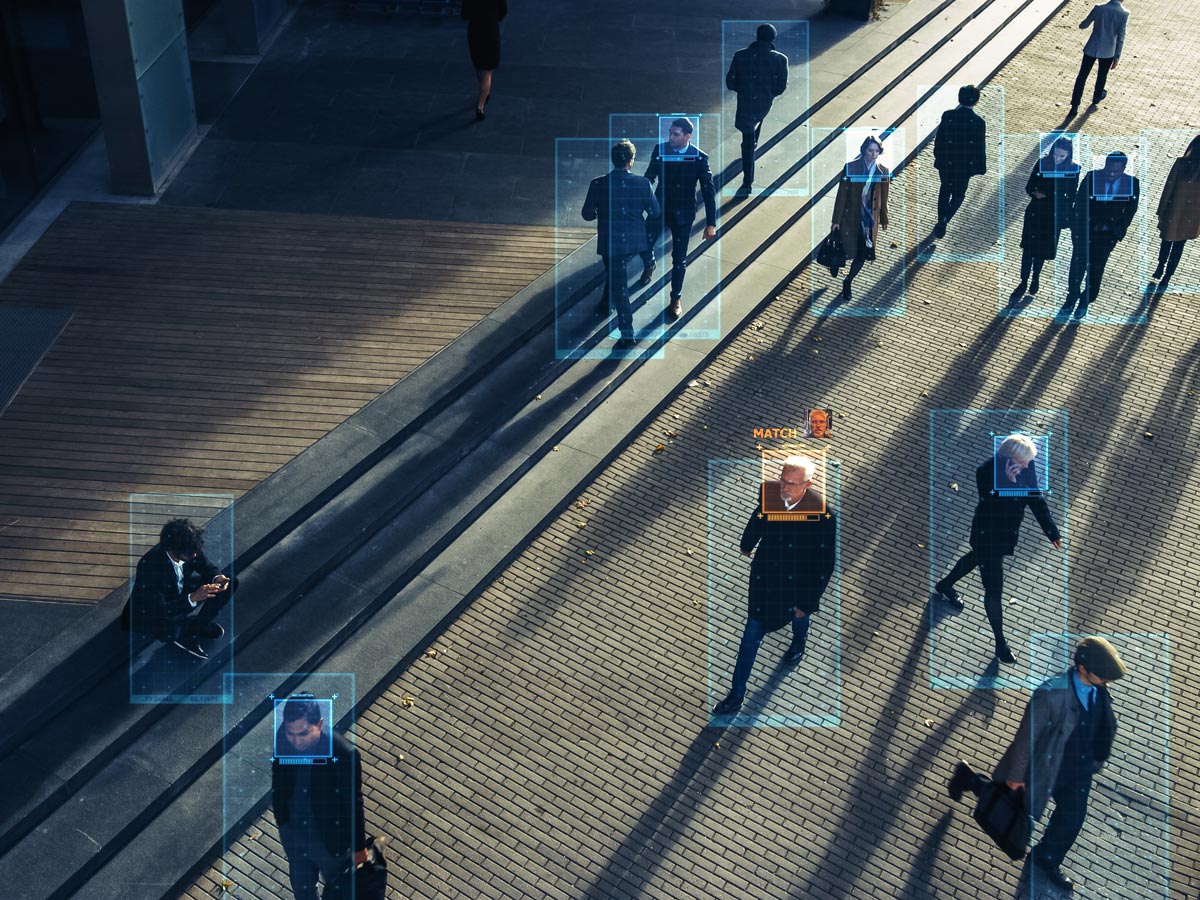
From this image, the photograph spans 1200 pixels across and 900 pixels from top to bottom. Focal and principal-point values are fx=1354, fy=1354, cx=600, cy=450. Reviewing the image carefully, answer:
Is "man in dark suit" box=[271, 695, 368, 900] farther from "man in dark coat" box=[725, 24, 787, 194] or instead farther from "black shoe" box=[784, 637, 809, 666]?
"man in dark coat" box=[725, 24, 787, 194]

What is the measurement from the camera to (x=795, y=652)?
951 centimetres

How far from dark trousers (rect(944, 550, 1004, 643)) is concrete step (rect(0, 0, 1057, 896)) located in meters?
3.16

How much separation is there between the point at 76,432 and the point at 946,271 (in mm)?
8593

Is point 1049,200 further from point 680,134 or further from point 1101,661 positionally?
point 1101,661

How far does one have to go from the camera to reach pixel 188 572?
873 centimetres

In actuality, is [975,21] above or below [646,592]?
above

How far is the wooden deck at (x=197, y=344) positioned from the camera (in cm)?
1024

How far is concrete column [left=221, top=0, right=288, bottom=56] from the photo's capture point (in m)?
17.0

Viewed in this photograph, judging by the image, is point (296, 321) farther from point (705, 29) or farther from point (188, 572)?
point (705, 29)

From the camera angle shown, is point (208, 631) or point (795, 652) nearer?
point (208, 631)

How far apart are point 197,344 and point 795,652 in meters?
6.01

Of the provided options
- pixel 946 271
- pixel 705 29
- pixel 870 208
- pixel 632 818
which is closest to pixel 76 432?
pixel 632 818

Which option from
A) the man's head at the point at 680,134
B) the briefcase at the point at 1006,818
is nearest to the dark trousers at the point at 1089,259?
the man's head at the point at 680,134

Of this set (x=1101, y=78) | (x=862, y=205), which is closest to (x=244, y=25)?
(x=862, y=205)
